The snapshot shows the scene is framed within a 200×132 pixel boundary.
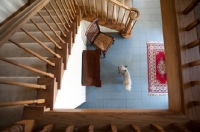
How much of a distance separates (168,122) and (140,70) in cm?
248

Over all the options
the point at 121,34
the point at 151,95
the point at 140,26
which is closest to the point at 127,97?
the point at 151,95

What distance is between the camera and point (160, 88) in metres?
3.41

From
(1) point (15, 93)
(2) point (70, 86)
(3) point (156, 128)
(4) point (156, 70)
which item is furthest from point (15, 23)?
(4) point (156, 70)

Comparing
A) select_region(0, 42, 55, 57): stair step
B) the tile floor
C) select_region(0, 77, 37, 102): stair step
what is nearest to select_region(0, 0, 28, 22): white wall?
select_region(0, 42, 55, 57): stair step

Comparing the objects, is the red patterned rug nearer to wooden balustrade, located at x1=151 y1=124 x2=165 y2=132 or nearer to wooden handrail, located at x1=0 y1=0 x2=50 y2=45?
wooden balustrade, located at x1=151 y1=124 x2=165 y2=132

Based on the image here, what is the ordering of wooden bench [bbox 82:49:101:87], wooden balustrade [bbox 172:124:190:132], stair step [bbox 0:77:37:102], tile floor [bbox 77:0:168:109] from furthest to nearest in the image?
tile floor [bbox 77:0:168:109] → wooden bench [bbox 82:49:101:87] → stair step [bbox 0:77:37:102] → wooden balustrade [bbox 172:124:190:132]

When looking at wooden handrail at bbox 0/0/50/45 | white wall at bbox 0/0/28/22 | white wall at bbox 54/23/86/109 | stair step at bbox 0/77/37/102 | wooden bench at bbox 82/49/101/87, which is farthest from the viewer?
wooden bench at bbox 82/49/101/87

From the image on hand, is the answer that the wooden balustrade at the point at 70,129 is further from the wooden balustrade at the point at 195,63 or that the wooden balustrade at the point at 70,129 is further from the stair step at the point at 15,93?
the wooden balustrade at the point at 195,63

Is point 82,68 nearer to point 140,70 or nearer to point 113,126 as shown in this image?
point 140,70

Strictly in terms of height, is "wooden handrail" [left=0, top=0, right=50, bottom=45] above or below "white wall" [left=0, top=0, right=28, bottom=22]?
below

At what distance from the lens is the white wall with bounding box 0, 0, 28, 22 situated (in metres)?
2.50

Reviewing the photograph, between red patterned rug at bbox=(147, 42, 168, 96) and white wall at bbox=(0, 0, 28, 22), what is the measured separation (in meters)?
3.07

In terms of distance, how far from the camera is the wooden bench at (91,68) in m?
2.98

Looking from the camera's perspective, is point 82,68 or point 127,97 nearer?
point 82,68
